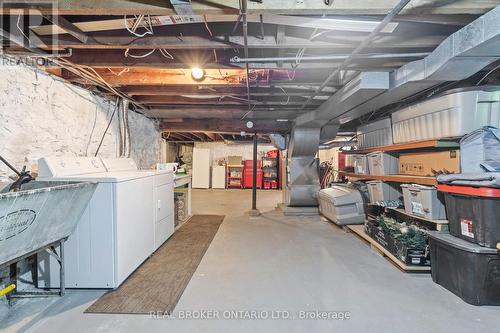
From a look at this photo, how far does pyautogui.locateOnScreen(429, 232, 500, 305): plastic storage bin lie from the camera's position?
1.88m

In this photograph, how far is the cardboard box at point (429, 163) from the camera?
2.35m

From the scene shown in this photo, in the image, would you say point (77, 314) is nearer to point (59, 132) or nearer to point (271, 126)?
point (59, 132)

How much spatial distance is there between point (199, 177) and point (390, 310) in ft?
26.5

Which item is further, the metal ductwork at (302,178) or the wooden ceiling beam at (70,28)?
the metal ductwork at (302,178)

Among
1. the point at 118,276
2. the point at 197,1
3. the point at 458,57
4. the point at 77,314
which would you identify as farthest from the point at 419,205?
the point at 77,314

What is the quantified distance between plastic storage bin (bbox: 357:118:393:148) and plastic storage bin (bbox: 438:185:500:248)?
132cm

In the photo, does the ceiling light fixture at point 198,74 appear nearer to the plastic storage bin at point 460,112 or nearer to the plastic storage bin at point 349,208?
the plastic storage bin at point 460,112

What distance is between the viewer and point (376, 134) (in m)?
Answer: 3.64

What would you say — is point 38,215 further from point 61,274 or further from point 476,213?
point 476,213

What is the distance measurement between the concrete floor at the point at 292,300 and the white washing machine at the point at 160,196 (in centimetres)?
70

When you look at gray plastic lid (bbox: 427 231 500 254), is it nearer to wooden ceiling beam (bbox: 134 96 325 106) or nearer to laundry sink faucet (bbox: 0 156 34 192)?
wooden ceiling beam (bbox: 134 96 325 106)

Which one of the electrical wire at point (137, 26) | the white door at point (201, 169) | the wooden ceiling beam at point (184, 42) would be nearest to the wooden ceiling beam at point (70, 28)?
the wooden ceiling beam at point (184, 42)

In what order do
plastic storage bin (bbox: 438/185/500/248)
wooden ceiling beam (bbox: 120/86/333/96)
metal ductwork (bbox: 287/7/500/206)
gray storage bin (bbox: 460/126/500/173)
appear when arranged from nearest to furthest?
metal ductwork (bbox: 287/7/500/206) → plastic storage bin (bbox: 438/185/500/248) → gray storage bin (bbox: 460/126/500/173) → wooden ceiling beam (bbox: 120/86/333/96)

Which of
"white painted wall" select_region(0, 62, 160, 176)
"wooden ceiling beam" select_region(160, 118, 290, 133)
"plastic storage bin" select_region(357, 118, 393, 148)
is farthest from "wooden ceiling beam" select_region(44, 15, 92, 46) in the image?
"plastic storage bin" select_region(357, 118, 393, 148)
